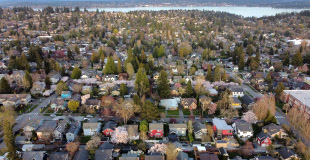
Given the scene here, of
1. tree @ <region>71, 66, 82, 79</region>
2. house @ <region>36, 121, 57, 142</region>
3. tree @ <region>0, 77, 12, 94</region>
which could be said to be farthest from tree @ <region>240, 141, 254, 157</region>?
tree @ <region>0, 77, 12, 94</region>

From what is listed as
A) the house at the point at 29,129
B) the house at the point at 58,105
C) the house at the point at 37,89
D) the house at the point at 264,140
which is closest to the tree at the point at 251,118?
the house at the point at 264,140

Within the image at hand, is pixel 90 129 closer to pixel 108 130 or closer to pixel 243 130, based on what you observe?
pixel 108 130

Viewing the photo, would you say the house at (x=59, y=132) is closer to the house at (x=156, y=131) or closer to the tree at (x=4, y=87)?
the house at (x=156, y=131)

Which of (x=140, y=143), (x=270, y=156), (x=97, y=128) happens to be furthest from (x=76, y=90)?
(x=270, y=156)

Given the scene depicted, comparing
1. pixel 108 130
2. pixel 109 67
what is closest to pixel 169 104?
pixel 108 130

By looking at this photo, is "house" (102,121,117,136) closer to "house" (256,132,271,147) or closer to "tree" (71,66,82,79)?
"house" (256,132,271,147)

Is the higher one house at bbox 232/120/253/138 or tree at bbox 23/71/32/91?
tree at bbox 23/71/32/91
